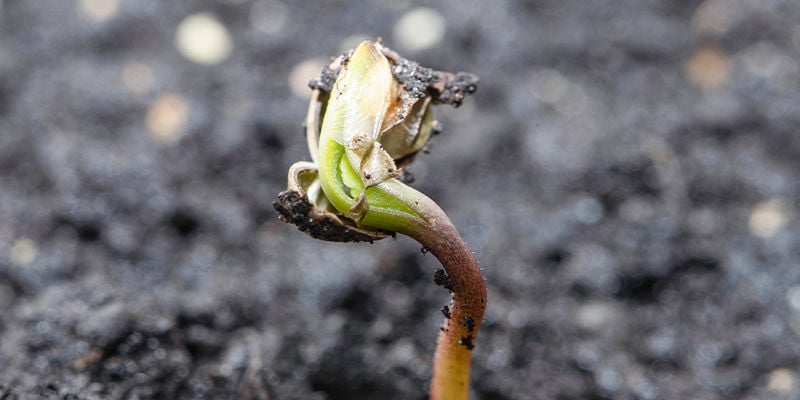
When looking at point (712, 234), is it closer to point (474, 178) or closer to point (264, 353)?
point (474, 178)

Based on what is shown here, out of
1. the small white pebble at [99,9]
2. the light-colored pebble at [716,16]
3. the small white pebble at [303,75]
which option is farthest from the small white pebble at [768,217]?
the small white pebble at [99,9]

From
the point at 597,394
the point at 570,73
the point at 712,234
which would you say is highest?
the point at 570,73

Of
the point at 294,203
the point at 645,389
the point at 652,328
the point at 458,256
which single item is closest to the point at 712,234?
the point at 652,328

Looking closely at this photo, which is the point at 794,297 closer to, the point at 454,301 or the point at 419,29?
the point at 454,301

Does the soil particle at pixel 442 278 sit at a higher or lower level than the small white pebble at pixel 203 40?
lower

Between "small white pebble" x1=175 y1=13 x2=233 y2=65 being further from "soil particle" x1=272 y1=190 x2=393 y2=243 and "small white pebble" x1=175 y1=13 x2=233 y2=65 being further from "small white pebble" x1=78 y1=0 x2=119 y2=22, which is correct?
"soil particle" x1=272 y1=190 x2=393 y2=243

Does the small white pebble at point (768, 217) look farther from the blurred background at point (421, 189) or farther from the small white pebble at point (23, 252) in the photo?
the small white pebble at point (23, 252)

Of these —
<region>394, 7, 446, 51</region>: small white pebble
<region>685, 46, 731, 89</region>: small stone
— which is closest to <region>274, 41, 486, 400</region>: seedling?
<region>394, 7, 446, 51</region>: small white pebble
